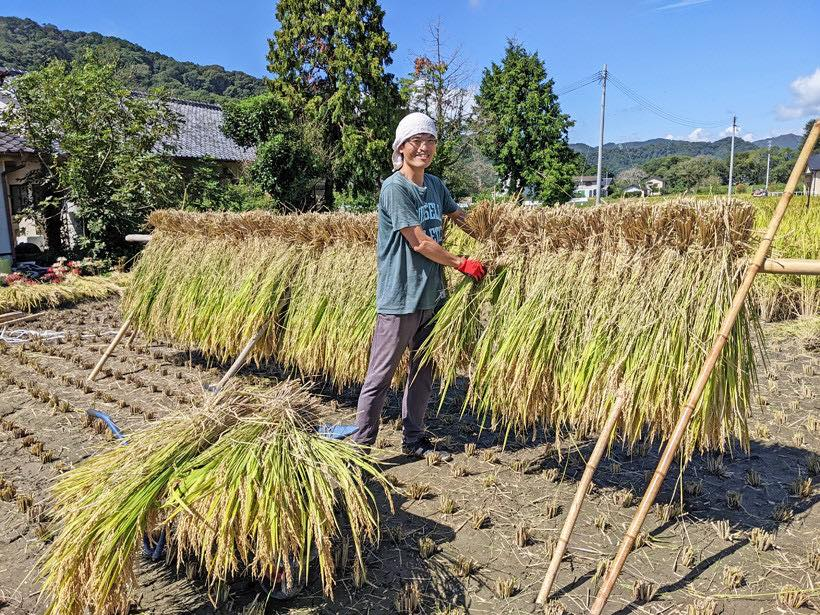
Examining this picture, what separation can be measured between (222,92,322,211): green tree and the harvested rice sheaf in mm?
10547

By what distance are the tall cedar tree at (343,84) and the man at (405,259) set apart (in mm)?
14316

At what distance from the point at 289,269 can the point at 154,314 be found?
1765 mm

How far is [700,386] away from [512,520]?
3.68ft

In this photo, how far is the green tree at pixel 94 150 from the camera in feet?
34.4

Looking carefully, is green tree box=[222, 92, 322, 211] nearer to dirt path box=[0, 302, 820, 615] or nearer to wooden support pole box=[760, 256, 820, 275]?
dirt path box=[0, 302, 820, 615]

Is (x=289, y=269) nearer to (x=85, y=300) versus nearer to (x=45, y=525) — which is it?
(x=45, y=525)

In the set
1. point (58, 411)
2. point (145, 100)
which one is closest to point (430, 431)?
point (58, 411)

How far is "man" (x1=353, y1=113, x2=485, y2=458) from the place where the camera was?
9.51ft

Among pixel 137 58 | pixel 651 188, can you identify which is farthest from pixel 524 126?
pixel 137 58

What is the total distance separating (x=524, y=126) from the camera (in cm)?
2553

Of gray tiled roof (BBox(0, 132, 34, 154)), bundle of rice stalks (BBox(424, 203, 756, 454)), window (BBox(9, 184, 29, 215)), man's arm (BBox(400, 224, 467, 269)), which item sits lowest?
bundle of rice stalks (BBox(424, 203, 756, 454))

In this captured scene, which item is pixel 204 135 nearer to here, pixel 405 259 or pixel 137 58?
pixel 405 259

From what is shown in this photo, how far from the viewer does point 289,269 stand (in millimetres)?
4059

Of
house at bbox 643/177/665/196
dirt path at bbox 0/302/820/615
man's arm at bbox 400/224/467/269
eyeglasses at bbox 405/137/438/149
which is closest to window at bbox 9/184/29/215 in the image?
dirt path at bbox 0/302/820/615
